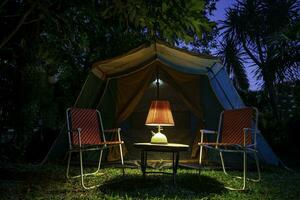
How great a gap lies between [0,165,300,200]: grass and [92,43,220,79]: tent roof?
1.41 m

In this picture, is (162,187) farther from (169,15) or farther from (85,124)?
(169,15)

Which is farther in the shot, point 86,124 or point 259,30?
point 259,30

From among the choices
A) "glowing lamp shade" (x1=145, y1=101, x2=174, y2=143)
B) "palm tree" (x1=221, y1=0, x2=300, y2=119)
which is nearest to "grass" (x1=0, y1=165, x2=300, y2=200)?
"glowing lamp shade" (x1=145, y1=101, x2=174, y2=143)

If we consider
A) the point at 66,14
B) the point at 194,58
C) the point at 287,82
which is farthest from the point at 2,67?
the point at 287,82

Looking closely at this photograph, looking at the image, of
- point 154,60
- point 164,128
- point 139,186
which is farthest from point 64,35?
point 164,128

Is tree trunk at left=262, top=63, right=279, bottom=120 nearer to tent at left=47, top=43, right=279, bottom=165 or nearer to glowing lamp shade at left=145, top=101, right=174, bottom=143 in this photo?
tent at left=47, top=43, right=279, bottom=165

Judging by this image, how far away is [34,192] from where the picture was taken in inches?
143

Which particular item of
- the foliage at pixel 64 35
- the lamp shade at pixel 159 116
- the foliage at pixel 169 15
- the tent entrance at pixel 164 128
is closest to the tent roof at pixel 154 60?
the foliage at pixel 64 35

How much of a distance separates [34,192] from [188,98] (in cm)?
299

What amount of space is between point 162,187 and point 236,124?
128 centimetres

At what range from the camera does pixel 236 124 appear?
15.2ft

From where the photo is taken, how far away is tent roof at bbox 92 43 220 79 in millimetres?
5383

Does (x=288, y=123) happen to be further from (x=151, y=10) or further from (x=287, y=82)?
(x=151, y=10)

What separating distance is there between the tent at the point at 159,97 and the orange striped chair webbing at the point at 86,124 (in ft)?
3.22
